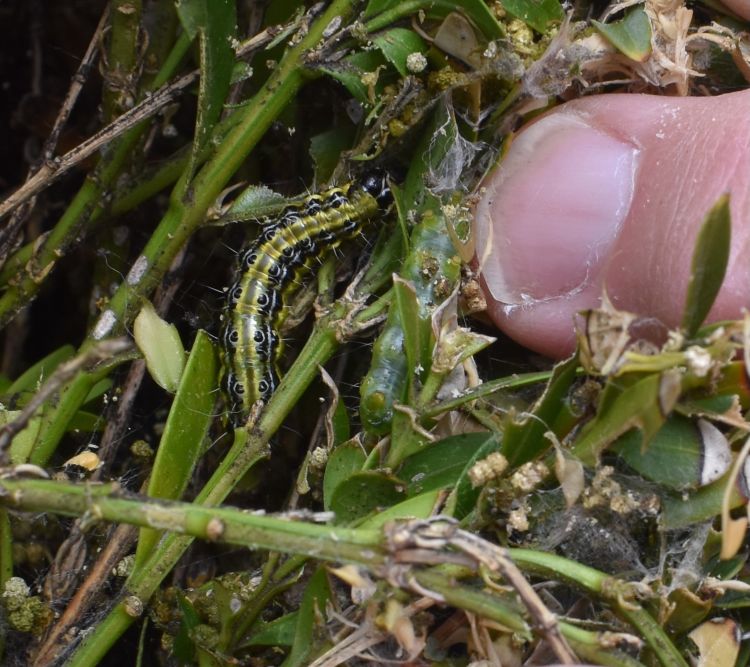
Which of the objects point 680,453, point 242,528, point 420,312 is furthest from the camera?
point 420,312

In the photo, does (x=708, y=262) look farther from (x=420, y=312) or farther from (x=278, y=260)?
(x=278, y=260)

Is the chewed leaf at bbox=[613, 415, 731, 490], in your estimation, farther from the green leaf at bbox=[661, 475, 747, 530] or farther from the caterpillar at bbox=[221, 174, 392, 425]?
the caterpillar at bbox=[221, 174, 392, 425]

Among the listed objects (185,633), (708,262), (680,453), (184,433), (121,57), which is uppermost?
(121,57)

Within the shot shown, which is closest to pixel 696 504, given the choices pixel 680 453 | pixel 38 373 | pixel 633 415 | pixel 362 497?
pixel 680 453

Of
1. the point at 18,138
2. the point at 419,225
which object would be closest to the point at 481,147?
the point at 419,225

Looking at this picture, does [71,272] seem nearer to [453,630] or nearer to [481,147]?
[481,147]

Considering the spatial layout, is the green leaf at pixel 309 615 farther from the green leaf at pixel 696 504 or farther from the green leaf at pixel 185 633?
the green leaf at pixel 696 504
